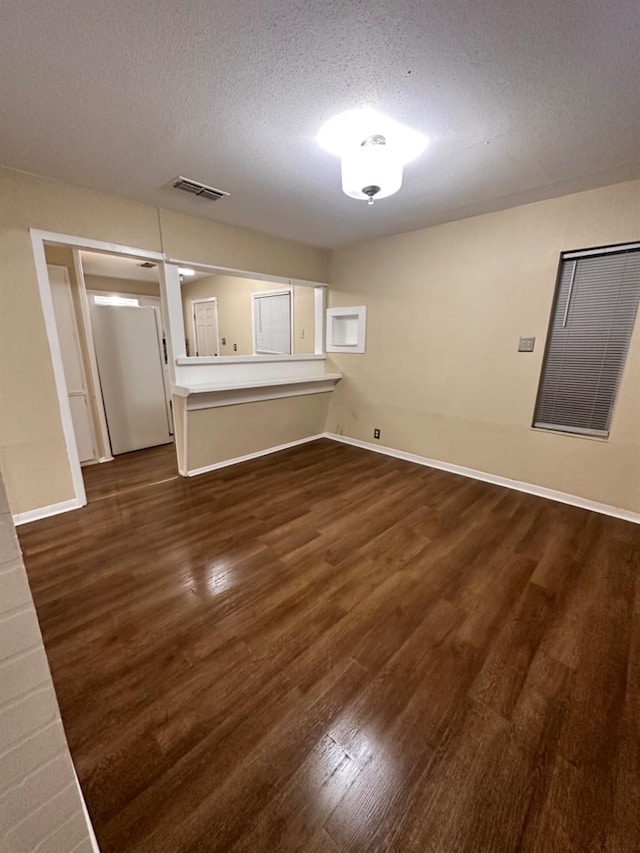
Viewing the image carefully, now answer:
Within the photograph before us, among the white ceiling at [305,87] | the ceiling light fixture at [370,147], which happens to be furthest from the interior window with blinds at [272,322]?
the ceiling light fixture at [370,147]

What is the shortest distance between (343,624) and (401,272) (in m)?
3.39

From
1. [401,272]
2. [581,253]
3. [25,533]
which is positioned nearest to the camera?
[25,533]

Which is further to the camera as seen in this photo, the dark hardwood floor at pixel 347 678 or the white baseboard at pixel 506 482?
the white baseboard at pixel 506 482

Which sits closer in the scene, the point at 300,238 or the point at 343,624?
the point at 343,624

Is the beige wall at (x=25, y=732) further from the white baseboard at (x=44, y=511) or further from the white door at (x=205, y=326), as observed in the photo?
the white door at (x=205, y=326)

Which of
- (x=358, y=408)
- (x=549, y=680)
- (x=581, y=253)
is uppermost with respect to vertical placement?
(x=581, y=253)

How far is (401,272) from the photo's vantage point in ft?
11.9

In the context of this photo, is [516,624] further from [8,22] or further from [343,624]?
[8,22]

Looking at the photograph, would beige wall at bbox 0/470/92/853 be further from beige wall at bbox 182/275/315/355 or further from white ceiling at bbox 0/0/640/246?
beige wall at bbox 182/275/315/355

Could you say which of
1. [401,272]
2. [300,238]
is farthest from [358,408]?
[300,238]

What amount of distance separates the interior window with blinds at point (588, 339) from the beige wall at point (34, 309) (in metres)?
3.43

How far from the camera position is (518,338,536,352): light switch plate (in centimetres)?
290

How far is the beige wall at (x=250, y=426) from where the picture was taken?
346 centimetres

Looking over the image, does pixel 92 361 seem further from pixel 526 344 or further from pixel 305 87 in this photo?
pixel 526 344
